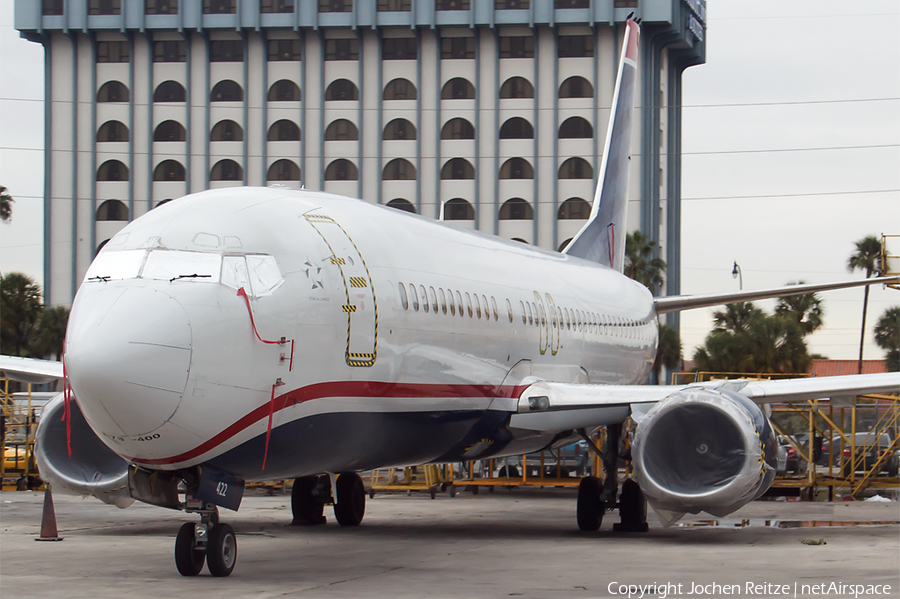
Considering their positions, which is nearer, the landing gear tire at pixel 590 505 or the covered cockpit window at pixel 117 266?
the covered cockpit window at pixel 117 266

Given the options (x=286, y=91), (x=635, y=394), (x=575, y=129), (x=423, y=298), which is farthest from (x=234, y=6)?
(x=423, y=298)

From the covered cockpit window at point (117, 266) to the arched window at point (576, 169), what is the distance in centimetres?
6332

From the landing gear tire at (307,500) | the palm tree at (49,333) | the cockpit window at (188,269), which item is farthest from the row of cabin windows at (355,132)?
the cockpit window at (188,269)

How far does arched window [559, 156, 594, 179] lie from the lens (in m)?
72.5

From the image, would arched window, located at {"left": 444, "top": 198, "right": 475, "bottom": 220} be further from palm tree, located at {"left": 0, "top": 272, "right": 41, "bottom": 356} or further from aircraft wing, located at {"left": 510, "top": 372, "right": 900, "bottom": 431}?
aircraft wing, located at {"left": 510, "top": 372, "right": 900, "bottom": 431}

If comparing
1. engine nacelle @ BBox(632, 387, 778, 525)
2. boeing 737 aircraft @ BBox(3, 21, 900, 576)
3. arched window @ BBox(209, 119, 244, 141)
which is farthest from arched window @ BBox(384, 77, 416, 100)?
engine nacelle @ BBox(632, 387, 778, 525)

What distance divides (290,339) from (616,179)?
14.8 m

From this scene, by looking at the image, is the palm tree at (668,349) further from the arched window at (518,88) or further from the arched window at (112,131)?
the arched window at (112,131)

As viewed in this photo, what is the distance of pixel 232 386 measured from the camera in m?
10.1

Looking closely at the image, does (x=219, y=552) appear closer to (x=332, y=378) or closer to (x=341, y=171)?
(x=332, y=378)

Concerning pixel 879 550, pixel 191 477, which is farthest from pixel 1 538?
pixel 879 550

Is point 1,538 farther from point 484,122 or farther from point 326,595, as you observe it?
point 484,122

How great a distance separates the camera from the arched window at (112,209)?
73.7 m

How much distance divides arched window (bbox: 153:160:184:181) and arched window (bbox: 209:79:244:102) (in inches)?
178
